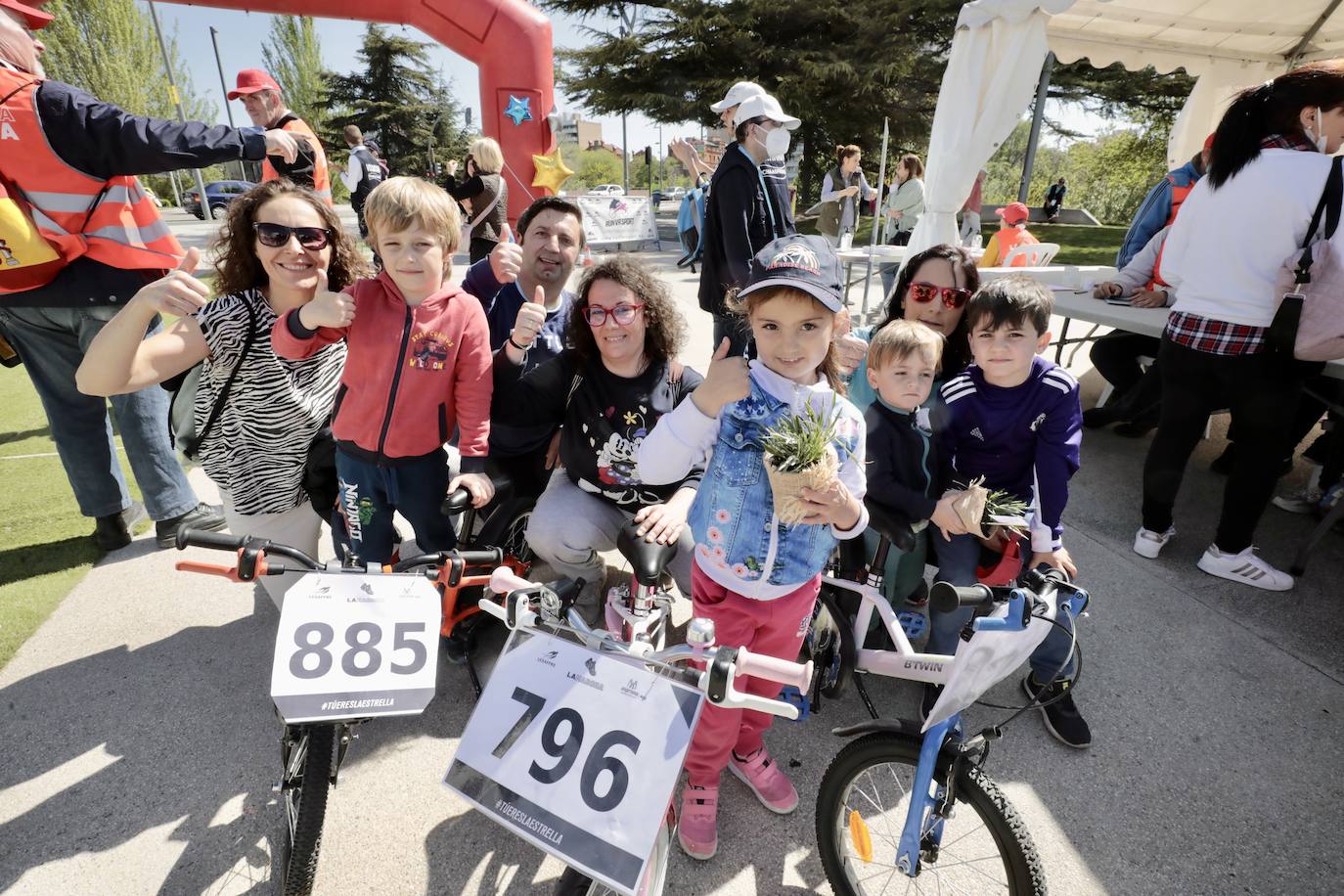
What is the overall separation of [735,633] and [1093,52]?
296 inches

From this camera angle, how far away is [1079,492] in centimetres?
428

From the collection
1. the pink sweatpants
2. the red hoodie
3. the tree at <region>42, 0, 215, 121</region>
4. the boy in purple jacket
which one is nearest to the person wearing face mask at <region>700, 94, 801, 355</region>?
the boy in purple jacket

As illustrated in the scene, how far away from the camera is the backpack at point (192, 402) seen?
2.25 meters

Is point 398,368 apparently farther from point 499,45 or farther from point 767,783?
point 499,45

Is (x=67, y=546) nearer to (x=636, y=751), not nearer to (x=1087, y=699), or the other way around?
(x=636, y=751)

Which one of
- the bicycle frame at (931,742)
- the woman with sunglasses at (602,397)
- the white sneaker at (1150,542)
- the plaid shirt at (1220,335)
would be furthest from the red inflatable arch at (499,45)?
the bicycle frame at (931,742)

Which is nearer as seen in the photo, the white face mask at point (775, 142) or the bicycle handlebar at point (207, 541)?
the bicycle handlebar at point (207, 541)

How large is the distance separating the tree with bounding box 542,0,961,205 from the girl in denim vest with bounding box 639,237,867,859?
856 inches

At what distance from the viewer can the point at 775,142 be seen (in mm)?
3678

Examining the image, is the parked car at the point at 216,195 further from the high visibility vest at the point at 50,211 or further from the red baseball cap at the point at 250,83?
the high visibility vest at the point at 50,211

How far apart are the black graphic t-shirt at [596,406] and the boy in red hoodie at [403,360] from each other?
159 millimetres

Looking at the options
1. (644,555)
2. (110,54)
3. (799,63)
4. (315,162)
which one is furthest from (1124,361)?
(110,54)

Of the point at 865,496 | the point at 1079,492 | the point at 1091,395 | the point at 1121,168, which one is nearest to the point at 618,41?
the point at 1121,168

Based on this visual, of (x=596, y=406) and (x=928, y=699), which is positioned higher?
(x=596, y=406)
